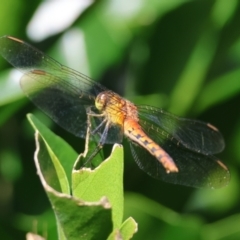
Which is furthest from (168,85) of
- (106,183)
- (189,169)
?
(106,183)

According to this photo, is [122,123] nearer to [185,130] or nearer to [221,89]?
[185,130]

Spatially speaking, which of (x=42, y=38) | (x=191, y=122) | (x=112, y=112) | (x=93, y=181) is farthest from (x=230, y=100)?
(x=93, y=181)

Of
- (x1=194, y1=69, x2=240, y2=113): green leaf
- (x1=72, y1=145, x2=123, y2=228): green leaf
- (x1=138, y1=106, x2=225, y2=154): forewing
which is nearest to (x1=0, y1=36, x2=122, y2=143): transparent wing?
(x1=138, y1=106, x2=225, y2=154): forewing

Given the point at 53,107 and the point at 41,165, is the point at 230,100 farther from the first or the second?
the point at 41,165

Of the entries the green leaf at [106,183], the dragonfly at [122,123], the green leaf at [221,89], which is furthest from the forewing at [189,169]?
the green leaf at [106,183]

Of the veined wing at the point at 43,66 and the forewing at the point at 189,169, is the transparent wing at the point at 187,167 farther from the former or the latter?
the veined wing at the point at 43,66
